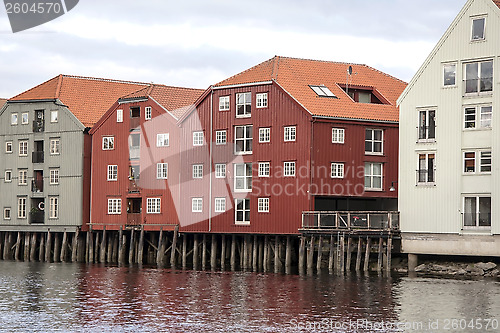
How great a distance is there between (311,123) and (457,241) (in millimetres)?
13417

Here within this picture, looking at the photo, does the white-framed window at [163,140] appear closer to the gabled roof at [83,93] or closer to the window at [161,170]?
the window at [161,170]

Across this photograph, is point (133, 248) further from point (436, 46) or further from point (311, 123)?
point (436, 46)

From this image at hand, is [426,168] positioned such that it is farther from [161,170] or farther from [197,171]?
[161,170]

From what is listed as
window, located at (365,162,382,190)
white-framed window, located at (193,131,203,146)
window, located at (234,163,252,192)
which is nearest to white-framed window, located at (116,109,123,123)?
white-framed window, located at (193,131,203,146)

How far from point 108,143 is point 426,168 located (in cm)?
3090

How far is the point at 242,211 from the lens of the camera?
75.4 metres

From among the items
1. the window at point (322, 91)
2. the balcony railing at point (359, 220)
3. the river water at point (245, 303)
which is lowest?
the river water at point (245, 303)

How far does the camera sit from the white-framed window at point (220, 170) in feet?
252

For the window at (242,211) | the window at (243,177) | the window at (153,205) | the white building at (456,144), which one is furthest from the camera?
the window at (153,205)

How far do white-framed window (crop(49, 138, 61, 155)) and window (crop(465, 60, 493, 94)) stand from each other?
3986 centimetres

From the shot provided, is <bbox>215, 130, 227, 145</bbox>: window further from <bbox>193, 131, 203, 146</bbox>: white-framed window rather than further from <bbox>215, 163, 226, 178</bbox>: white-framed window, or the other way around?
<bbox>193, 131, 203, 146</bbox>: white-framed window

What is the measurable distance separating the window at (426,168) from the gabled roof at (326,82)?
25.8 ft

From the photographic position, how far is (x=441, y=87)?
215 feet

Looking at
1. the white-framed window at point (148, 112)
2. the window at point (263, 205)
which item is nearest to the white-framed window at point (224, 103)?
the window at point (263, 205)
